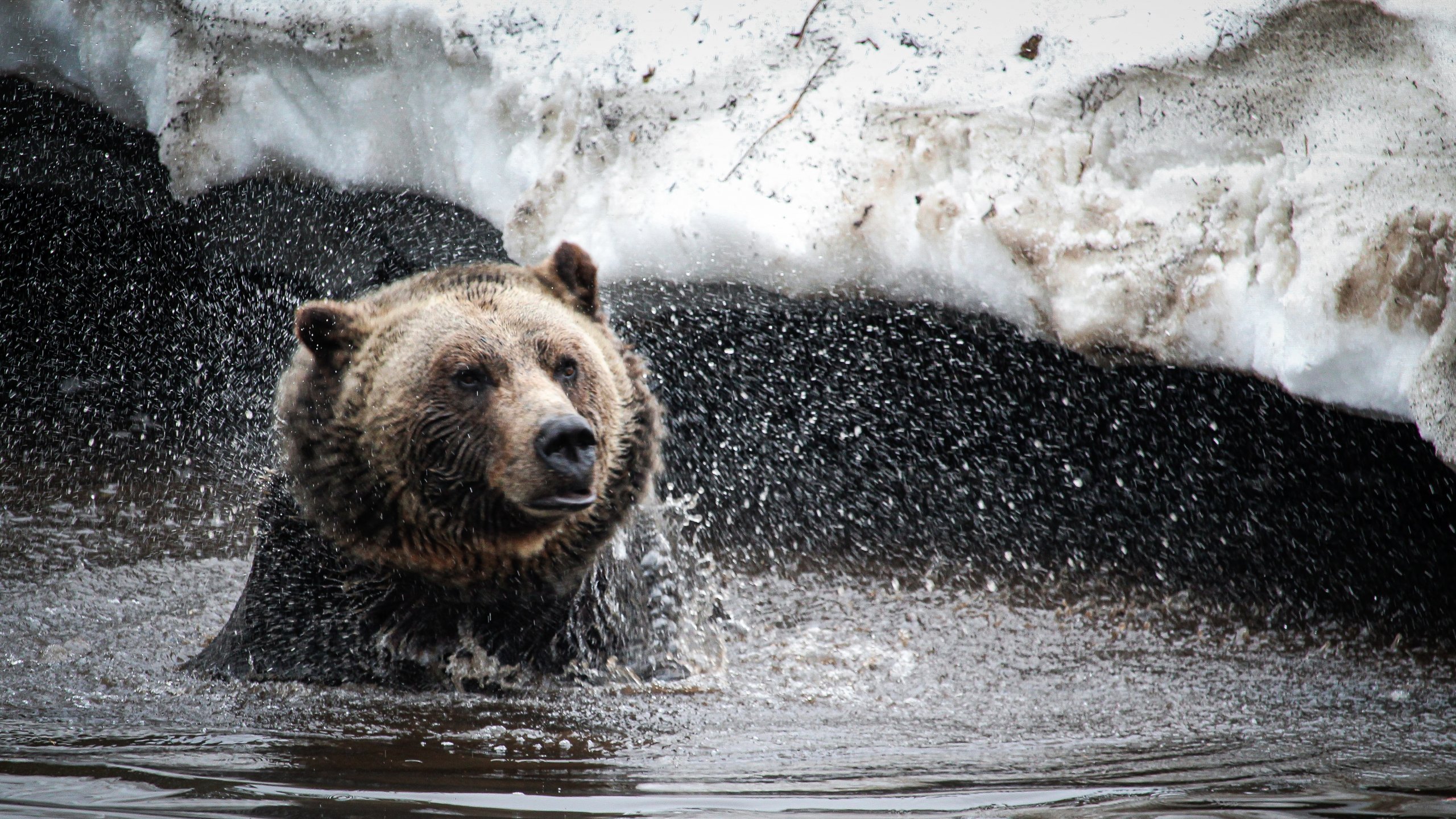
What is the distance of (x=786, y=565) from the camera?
5934mm

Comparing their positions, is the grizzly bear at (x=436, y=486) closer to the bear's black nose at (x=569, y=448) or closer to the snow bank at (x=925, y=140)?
the bear's black nose at (x=569, y=448)

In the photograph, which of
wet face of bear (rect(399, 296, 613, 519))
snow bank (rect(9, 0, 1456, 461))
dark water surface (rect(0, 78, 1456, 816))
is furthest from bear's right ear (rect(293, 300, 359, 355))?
snow bank (rect(9, 0, 1456, 461))

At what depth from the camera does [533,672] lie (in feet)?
12.4

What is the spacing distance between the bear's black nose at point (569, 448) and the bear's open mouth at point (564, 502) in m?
0.04

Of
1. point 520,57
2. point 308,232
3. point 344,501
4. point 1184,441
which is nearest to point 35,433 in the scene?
point 308,232

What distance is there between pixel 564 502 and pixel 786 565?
2859 millimetres

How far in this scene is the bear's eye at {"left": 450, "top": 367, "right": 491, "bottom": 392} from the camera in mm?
3414

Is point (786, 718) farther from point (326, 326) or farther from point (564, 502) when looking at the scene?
point (326, 326)

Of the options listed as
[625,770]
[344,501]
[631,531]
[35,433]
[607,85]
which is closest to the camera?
[625,770]

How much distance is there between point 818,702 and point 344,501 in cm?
167

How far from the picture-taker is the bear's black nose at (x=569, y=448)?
123 inches

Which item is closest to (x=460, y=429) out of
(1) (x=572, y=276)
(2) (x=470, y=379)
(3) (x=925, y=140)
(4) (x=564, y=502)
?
(2) (x=470, y=379)

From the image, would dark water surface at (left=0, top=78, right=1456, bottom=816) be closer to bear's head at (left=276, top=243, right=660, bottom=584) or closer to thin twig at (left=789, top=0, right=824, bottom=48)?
bear's head at (left=276, top=243, right=660, bottom=584)

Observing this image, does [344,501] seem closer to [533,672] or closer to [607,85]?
[533,672]
